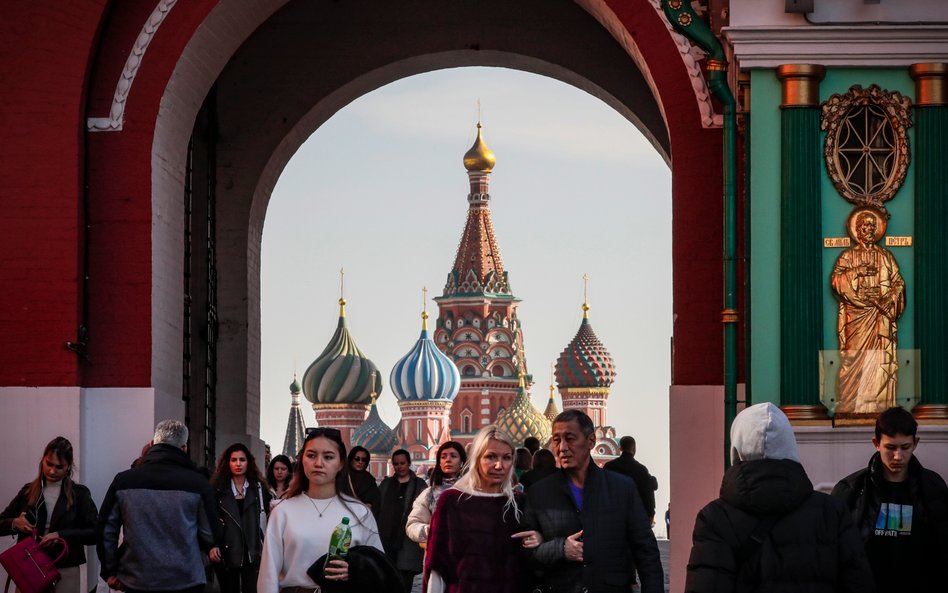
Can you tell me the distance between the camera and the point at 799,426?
13.7m

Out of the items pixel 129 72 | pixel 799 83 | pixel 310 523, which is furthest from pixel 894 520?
pixel 129 72

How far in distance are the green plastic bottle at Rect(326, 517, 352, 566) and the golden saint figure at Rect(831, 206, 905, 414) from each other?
5.80 meters

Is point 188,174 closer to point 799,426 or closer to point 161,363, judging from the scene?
point 161,363

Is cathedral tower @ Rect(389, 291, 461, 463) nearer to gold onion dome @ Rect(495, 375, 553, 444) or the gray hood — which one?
gold onion dome @ Rect(495, 375, 553, 444)

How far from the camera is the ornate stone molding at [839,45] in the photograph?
13953mm

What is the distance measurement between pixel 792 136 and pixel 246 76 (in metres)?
8.82

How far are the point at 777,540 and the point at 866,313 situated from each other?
22.4 ft

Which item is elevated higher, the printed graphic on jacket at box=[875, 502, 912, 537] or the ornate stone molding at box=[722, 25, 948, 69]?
the ornate stone molding at box=[722, 25, 948, 69]

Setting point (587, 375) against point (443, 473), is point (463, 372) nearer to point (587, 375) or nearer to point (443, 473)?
point (587, 375)

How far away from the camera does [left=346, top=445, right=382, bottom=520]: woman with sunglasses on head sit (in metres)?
16.3

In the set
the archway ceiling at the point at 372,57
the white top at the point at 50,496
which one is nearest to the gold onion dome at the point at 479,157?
the archway ceiling at the point at 372,57

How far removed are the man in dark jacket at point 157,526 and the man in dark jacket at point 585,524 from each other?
242cm

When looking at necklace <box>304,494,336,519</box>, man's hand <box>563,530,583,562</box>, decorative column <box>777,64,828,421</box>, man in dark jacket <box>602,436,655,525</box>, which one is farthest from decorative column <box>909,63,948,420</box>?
necklace <box>304,494,336,519</box>

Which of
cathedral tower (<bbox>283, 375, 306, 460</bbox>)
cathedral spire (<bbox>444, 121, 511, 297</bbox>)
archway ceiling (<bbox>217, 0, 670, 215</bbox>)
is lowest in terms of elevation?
cathedral tower (<bbox>283, 375, 306, 460</bbox>)
